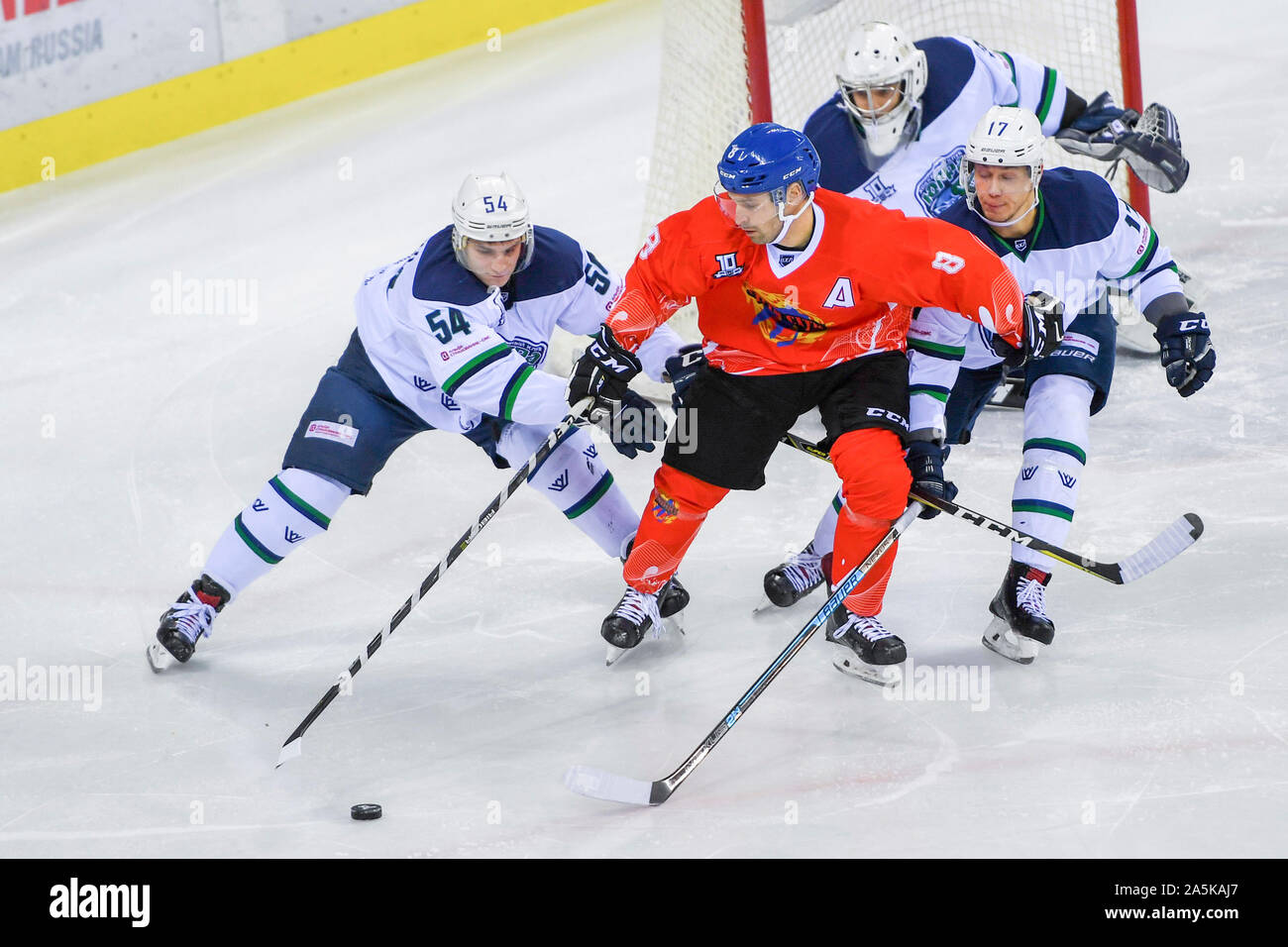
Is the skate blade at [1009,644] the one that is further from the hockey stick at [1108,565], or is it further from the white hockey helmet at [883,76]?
the white hockey helmet at [883,76]

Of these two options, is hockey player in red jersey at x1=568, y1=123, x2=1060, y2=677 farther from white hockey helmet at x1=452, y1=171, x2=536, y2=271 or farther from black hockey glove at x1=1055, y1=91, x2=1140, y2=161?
black hockey glove at x1=1055, y1=91, x2=1140, y2=161

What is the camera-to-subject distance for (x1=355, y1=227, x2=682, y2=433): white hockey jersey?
11.7 feet

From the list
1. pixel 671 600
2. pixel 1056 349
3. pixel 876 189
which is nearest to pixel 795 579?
pixel 671 600

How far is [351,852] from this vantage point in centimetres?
298

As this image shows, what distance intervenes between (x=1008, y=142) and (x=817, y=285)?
1.61 ft

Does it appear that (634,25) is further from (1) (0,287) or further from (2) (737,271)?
(2) (737,271)

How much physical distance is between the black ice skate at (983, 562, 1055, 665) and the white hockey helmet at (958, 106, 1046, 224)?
2.68ft

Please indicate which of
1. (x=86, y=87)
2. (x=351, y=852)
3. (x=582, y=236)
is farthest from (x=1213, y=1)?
(x=351, y=852)

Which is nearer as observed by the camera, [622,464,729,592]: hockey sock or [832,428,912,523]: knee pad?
[832,428,912,523]: knee pad

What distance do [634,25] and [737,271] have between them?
4.82 metres

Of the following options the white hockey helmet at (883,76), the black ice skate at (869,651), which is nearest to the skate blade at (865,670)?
the black ice skate at (869,651)

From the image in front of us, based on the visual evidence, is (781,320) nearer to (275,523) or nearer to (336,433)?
(336,433)

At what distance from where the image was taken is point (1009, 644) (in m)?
3.59

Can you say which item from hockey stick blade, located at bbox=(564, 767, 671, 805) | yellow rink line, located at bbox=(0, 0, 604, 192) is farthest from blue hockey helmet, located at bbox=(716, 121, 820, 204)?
yellow rink line, located at bbox=(0, 0, 604, 192)
